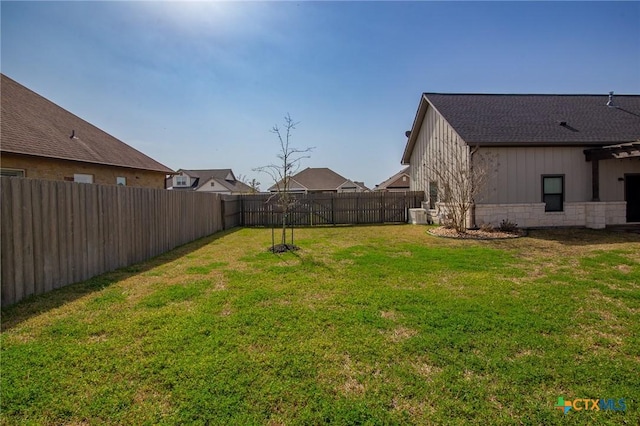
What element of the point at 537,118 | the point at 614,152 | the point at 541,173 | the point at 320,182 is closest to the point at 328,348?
the point at 541,173

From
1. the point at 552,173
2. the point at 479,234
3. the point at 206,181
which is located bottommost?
the point at 479,234

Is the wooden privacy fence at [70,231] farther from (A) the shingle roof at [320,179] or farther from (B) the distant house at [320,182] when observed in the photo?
(A) the shingle roof at [320,179]

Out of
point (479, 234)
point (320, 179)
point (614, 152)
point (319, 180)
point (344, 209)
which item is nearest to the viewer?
point (614, 152)

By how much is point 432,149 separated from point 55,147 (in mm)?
15196

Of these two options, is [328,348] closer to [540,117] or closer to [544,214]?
[544,214]

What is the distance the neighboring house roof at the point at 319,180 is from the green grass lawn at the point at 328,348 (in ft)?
114

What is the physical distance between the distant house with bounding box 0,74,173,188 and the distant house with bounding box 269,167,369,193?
80.2ft

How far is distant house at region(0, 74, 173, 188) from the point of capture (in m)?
9.30

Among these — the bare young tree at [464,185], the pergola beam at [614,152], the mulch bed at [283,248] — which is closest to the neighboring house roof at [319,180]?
the bare young tree at [464,185]

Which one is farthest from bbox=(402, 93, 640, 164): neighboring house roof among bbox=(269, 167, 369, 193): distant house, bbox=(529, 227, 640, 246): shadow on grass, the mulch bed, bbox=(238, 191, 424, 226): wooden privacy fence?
bbox=(269, 167, 369, 193): distant house

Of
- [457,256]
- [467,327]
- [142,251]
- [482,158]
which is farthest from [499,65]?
[142,251]

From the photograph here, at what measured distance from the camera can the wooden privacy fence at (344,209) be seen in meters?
15.5

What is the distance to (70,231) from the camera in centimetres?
502

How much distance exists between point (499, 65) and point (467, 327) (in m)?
12.1
